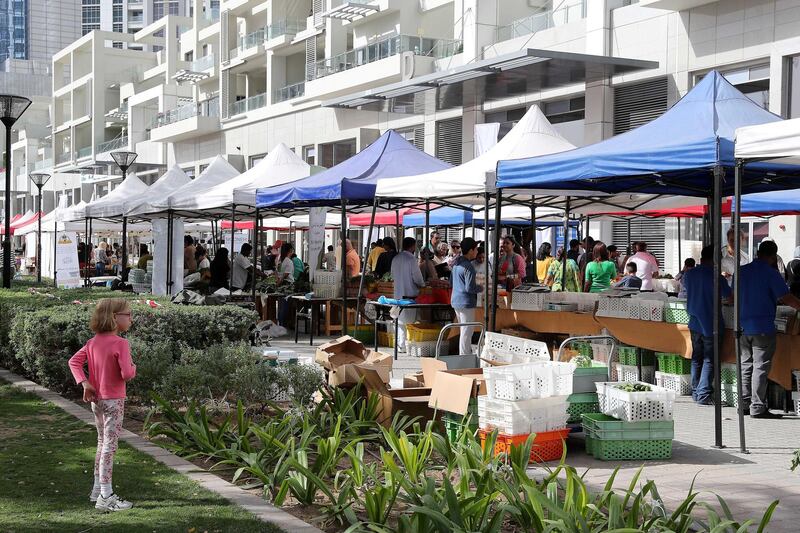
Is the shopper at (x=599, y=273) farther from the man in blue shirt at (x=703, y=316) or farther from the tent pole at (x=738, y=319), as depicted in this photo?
the tent pole at (x=738, y=319)

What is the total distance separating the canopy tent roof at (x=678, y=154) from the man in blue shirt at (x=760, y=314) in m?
1.16

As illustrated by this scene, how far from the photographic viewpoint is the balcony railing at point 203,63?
181ft

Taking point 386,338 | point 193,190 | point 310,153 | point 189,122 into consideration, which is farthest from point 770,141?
point 189,122

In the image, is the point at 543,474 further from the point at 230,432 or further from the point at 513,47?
the point at 513,47

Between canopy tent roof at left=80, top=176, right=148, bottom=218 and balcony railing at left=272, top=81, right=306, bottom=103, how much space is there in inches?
628

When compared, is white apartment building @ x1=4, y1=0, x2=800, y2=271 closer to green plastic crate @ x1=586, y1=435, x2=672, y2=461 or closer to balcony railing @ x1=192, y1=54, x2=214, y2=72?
Result: balcony railing @ x1=192, y1=54, x2=214, y2=72

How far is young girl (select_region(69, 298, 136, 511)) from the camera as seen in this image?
6.43 meters

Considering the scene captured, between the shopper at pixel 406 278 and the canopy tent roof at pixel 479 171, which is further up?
the canopy tent roof at pixel 479 171

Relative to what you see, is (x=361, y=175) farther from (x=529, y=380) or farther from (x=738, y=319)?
(x=529, y=380)

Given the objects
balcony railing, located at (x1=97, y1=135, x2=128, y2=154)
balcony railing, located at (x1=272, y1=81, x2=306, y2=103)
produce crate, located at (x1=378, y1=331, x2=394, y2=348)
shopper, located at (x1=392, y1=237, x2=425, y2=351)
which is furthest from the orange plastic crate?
balcony railing, located at (x1=97, y1=135, x2=128, y2=154)

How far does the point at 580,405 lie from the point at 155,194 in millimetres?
17332

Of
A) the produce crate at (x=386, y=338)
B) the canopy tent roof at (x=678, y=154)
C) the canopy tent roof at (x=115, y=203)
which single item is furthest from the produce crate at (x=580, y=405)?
the canopy tent roof at (x=115, y=203)

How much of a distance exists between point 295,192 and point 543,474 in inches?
413

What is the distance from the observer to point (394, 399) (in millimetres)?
8625
